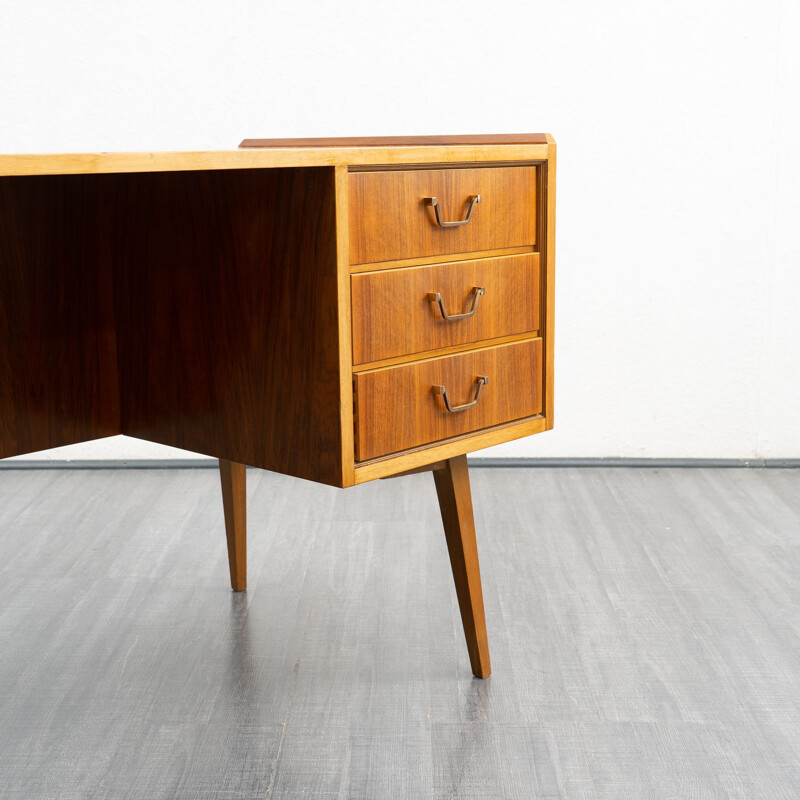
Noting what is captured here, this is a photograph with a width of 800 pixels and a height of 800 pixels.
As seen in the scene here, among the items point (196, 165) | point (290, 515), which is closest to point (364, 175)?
point (196, 165)

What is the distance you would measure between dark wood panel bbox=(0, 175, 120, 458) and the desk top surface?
0.39 metres

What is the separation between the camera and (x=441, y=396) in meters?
1.27

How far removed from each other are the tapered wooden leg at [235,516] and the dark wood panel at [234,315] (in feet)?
0.83

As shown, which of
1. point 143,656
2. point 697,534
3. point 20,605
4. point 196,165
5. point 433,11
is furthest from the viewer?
point 433,11

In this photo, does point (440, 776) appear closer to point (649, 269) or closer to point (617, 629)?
point (617, 629)

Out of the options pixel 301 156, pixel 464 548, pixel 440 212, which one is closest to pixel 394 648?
pixel 464 548

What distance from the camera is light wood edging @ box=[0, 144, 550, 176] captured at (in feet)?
2.77

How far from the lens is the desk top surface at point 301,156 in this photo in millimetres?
850

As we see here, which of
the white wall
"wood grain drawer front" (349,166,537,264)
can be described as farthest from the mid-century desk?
the white wall

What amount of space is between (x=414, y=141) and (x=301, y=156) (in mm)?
433

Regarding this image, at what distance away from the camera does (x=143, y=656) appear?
1.52m

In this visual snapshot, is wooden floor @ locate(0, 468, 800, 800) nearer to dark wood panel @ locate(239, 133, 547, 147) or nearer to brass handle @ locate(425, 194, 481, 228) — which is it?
brass handle @ locate(425, 194, 481, 228)

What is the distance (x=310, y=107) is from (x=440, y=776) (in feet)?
5.69

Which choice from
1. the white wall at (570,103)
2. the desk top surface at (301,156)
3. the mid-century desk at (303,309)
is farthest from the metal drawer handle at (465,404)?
the white wall at (570,103)
